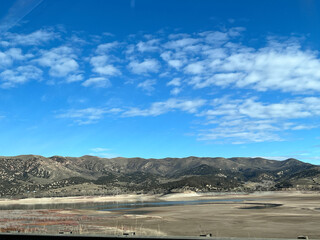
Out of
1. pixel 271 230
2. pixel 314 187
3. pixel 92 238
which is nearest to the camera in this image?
pixel 92 238

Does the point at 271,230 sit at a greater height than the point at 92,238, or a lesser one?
lesser

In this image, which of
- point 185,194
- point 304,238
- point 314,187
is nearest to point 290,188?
point 314,187

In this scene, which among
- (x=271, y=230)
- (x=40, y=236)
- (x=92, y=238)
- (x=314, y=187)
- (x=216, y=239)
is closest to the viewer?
(x=216, y=239)

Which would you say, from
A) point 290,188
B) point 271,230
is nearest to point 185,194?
point 290,188

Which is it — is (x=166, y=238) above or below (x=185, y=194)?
above

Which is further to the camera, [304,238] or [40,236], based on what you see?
[40,236]

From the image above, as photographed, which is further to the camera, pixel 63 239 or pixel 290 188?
pixel 290 188

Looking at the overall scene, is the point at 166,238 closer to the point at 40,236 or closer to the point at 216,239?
the point at 216,239

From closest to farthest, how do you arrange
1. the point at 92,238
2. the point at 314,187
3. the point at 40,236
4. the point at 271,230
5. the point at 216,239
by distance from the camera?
the point at 216,239, the point at 92,238, the point at 40,236, the point at 271,230, the point at 314,187

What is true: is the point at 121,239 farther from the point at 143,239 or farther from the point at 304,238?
the point at 304,238
